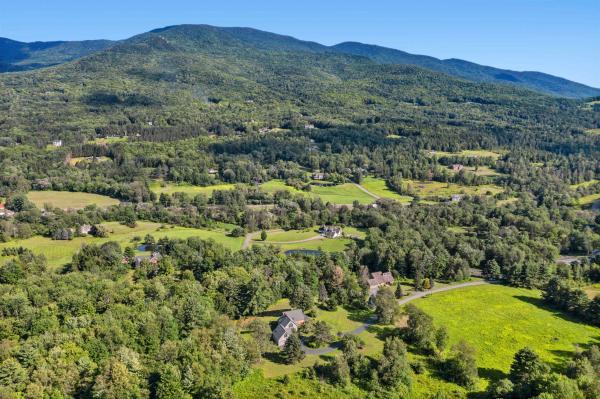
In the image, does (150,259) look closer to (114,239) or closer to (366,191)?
(114,239)

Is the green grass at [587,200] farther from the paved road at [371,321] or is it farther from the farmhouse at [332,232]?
the farmhouse at [332,232]

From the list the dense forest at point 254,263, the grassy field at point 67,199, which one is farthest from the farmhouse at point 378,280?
the grassy field at point 67,199

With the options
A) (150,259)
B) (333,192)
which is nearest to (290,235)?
(150,259)

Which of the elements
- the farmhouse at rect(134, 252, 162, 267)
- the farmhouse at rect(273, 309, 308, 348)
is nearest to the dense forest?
the farmhouse at rect(134, 252, 162, 267)

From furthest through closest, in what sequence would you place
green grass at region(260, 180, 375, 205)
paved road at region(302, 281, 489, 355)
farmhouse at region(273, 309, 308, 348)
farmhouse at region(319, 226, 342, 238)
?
green grass at region(260, 180, 375, 205) → farmhouse at region(319, 226, 342, 238) → farmhouse at region(273, 309, 308, 348) → paved road at region(302, 281, 489, 355)

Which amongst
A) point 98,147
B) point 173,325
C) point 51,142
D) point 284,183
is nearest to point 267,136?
point 284,183

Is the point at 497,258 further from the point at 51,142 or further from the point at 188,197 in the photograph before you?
the point at 51,142

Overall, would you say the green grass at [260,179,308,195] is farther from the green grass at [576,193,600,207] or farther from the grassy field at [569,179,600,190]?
the grassy field at [569,179,600,190]
